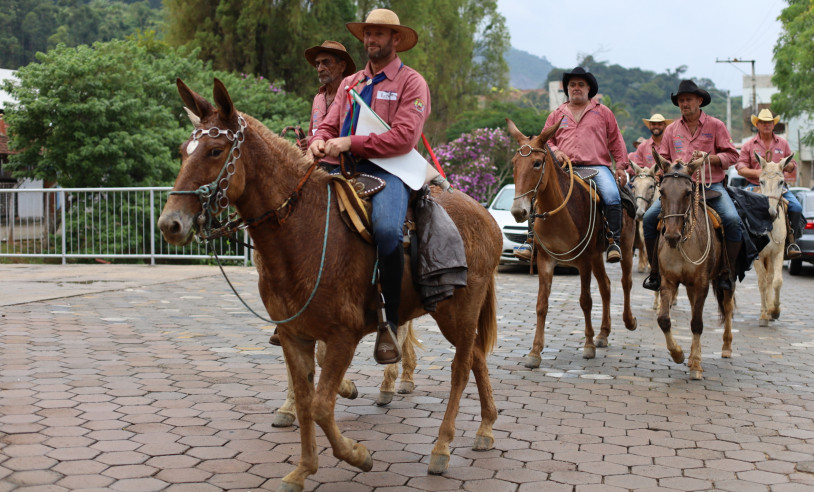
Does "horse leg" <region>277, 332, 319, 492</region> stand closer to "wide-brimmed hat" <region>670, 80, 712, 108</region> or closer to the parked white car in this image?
"wide-brimmed hat" <region>670, 80, 712, 108</region>

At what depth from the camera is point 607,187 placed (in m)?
9.11

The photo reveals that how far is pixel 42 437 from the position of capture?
5.19 m

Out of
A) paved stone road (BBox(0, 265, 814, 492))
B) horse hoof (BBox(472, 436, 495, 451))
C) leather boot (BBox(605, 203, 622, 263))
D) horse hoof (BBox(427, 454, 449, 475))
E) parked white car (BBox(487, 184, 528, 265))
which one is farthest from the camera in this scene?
parked white car (BBox(487, 184, 528, 265))

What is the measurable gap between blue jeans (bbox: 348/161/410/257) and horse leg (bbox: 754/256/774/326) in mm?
8100

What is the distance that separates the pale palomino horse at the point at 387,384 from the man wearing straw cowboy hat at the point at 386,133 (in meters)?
1.00

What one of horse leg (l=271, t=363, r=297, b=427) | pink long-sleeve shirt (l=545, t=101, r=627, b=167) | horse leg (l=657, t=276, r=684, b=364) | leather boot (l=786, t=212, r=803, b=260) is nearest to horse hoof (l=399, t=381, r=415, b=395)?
horse leg (l=271, t=363, r=297, b=427)

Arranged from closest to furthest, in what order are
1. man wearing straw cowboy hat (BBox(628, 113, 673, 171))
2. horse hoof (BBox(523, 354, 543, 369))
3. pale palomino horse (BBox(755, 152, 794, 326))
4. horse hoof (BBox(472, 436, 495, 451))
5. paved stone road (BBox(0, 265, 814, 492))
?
paved stone road (BBox(0, 265, 814, 492)) < horse hoof (BBox(472, 436, 495, 451)) < horse hoof (BBox(523, 354, 543, 369)) < pale palomino horse (BBox(755, 152, 794, 326)) < man wearing straw cowboy hat (BBox(628, 113, 673, 171))

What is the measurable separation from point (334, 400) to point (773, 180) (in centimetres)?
943

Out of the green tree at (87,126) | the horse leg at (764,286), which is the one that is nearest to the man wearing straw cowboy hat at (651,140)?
the horse leg at (764,286)

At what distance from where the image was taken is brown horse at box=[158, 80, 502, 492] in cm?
410

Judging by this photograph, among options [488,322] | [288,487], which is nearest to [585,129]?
[488,322]

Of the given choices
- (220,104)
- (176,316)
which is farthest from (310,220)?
(176,316)

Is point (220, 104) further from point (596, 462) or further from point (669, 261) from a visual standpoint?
point (669, 261)

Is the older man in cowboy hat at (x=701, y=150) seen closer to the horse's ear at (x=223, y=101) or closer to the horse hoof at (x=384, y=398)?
the horse hoof at (x=384, y=398)
